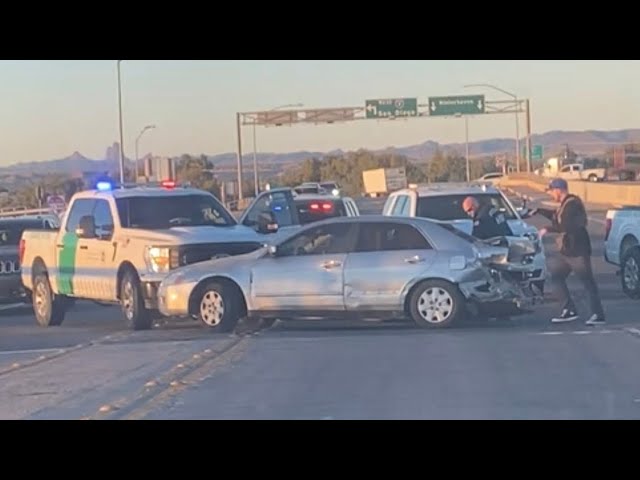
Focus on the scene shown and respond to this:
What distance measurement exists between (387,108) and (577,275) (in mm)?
58940

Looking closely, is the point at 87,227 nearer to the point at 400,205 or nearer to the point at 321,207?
the point at 400,205

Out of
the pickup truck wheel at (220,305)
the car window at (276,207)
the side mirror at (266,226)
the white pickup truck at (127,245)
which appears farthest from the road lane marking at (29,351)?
the car window at (276,207)

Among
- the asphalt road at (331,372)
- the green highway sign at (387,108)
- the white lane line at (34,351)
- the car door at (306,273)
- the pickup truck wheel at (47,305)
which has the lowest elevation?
the white lane line at (34,351)

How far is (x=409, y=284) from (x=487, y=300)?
976 mm

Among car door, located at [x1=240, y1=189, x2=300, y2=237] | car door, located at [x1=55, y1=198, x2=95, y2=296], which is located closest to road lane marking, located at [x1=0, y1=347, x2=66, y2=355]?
car door, located at [x1=55, y1=198, x2=95, y2=296]

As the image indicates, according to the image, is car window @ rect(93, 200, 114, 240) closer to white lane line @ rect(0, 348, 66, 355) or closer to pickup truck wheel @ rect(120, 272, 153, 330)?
pickup truck wheel @ rect(120, 272, 153, 330)

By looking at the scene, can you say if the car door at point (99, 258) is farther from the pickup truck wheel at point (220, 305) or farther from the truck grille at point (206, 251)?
the pickup truck wheel at point (220, 305)

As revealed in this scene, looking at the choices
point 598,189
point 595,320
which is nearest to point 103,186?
point 595,320

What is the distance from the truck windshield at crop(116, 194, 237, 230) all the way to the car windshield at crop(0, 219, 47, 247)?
4151 mm

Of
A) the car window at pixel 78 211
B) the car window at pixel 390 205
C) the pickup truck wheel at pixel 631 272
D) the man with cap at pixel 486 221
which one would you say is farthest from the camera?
the car window at pixel 390 205

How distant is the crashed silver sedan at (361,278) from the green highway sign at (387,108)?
190 ft

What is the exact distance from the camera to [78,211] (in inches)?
772

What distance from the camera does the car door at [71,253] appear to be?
63.2 feet

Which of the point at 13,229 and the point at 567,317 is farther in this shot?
the point at 13,229
